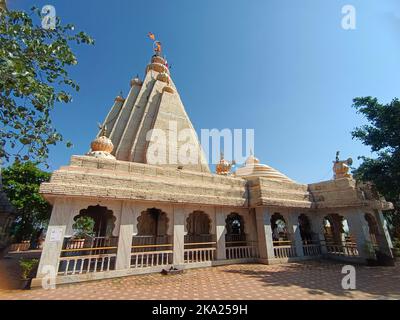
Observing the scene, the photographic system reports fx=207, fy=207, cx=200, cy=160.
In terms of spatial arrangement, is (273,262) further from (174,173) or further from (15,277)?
(15,277)

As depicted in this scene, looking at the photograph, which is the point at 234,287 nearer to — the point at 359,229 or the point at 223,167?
the point at 359,229

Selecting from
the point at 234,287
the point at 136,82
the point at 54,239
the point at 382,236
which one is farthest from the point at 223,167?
the point at 136,82

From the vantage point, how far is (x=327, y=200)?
499 inches

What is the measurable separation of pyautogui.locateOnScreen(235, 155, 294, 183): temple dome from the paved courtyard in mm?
9364

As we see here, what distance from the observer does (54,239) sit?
285 inches

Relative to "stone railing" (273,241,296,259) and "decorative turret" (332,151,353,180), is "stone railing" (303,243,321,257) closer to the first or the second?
"stone railing" (273,241,296,259)

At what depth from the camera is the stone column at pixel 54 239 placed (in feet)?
22.8

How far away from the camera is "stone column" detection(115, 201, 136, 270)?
814cm

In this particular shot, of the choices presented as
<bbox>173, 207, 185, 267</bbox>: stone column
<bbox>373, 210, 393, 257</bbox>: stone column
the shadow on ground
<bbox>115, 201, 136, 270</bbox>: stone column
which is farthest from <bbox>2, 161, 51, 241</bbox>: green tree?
<bbox>373, 210, 393, 257</bbox>: stone column

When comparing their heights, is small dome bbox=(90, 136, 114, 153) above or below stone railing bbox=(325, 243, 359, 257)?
above

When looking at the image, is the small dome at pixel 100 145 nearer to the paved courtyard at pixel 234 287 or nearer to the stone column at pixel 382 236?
the paved courtyard at pixel 234 287

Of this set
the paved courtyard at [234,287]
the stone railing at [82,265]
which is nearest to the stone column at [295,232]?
the paved courtyard at [234,287]

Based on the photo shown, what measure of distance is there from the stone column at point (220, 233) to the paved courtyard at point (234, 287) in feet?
3.90
